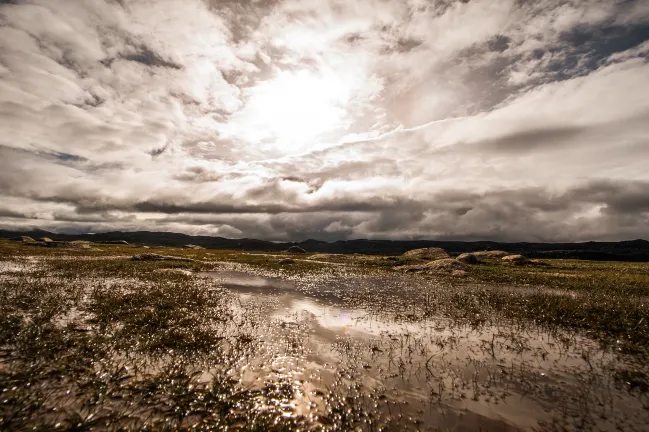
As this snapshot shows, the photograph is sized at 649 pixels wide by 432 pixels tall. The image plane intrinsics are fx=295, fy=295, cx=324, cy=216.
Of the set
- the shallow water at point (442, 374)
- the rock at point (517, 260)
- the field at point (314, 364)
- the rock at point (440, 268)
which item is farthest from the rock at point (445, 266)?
the shallow water at point (442, 374)

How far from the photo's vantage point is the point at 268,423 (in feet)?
31.8

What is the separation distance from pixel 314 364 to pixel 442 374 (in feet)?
19.7

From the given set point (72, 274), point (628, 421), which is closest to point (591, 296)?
point (628, 421)

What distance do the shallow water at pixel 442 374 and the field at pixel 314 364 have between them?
2.9 inches

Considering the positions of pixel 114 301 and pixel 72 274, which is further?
pixel 72 274

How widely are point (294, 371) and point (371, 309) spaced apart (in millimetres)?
14049

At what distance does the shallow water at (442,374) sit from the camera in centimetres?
1050

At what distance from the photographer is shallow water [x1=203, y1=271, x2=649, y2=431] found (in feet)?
34.4

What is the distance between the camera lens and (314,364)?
1445 centimetres

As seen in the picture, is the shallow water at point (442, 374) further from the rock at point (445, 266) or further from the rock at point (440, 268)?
the rock at point (445, 266)

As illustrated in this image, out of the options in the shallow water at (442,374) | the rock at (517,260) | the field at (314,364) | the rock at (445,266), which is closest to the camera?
the field at (314,364)

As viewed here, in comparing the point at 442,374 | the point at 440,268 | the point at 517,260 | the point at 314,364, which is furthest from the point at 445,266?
the point at 314,364

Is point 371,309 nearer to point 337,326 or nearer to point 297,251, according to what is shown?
A: point 337,326

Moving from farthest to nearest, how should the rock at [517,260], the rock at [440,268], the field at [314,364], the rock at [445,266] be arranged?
the rock at [517,260] < the rock at [445,266] < the rock at [440,268] < the field at [314,364]
